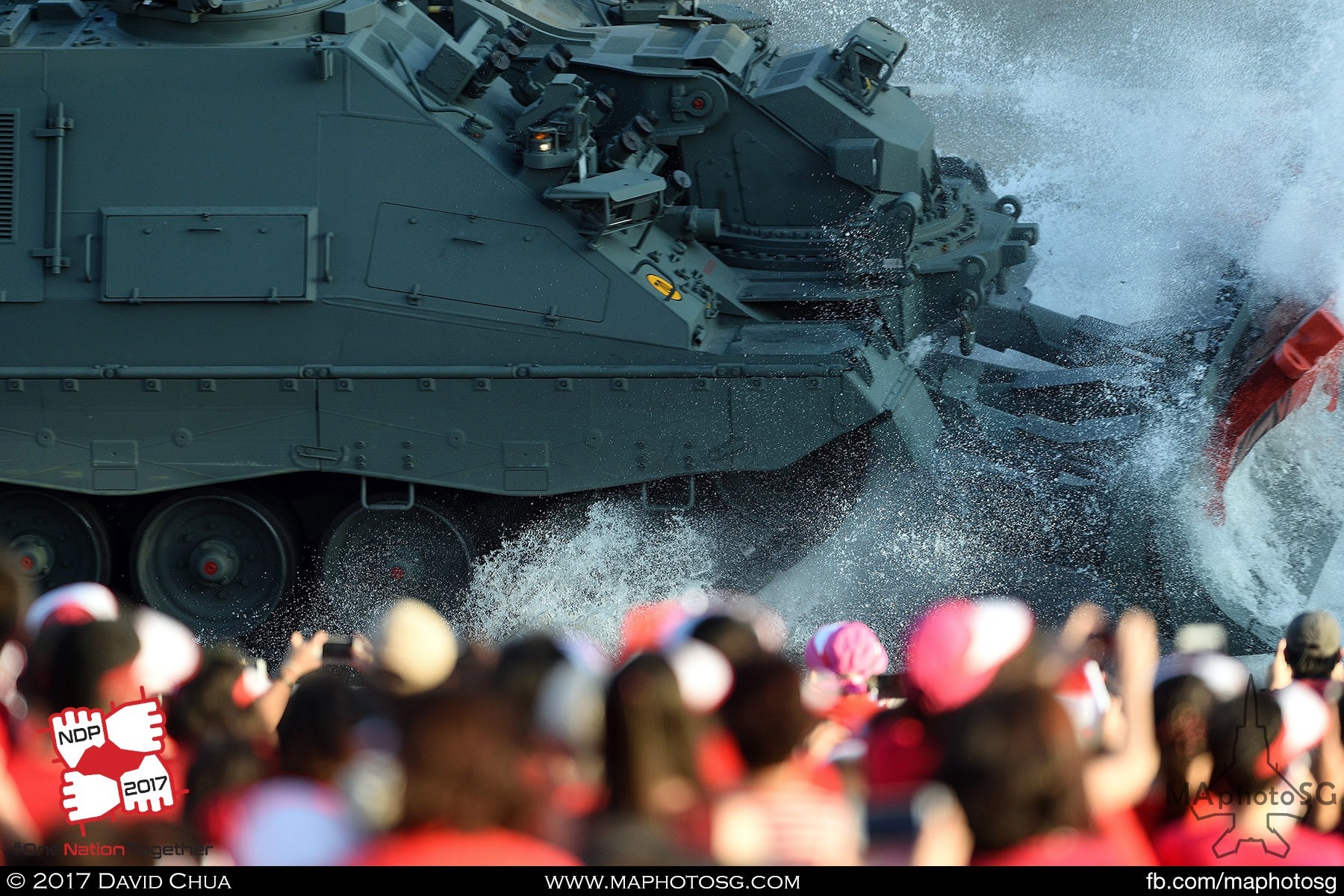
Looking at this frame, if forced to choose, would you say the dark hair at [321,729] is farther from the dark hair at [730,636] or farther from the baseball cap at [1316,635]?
the baseball cap at [1316,635]

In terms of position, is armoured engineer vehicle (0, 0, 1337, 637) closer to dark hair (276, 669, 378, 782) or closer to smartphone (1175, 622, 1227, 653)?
smartphone (1175, 622, 1227, 653)

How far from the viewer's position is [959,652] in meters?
3.64

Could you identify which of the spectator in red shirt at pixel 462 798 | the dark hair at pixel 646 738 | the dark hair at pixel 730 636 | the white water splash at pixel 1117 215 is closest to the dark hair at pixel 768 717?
the dark hair at pixel 730 636

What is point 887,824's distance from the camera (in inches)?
125

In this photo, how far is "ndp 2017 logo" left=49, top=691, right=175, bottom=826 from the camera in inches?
148

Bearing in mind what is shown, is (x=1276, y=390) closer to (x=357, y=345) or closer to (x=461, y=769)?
(x=357, y=345)

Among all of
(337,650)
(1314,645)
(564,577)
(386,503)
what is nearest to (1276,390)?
(564,577)

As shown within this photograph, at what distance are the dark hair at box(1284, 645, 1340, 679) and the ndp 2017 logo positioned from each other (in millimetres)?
3058

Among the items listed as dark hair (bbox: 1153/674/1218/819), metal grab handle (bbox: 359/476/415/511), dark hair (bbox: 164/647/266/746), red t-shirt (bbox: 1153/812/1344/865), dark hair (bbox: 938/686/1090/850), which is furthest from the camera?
metal grab handle (bbox: 359/476/415/511)

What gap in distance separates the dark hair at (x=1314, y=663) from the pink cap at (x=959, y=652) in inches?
50.2

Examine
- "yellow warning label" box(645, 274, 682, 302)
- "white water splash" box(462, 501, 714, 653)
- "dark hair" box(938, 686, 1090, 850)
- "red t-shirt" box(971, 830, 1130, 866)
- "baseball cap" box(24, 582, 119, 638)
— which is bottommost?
"white water splash" box(462, 501, 714, 653)


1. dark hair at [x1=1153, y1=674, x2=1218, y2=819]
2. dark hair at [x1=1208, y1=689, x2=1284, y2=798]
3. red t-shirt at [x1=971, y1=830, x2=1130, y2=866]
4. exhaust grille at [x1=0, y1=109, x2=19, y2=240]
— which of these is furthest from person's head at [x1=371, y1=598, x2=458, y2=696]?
exhaust grille at [x1=0, y1=109, x2=19, y2=240]

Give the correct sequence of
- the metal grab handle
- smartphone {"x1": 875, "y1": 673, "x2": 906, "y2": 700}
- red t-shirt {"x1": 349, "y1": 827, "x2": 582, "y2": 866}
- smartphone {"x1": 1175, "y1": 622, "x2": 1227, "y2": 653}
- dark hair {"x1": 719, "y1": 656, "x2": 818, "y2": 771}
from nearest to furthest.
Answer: red t-shirt {"x1": 349, "y1": 827, "x2": 582, "y2": 866} < dark hair {"x1": 719, "y1": 656, "x2": 818, "y2": 771} < smartphone {"x1": 1175, "y1": 622, "x2": 1227, "y2": 653} < smartphone {"x1": 875, "y1": 673, "x2": 906, "y2": 700} < the metal grab handle

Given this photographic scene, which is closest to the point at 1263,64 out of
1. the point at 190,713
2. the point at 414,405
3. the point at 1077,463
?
A: the point at 1077,463
